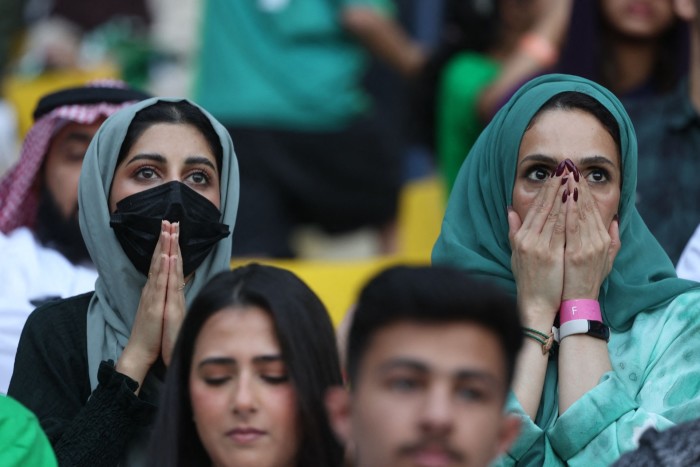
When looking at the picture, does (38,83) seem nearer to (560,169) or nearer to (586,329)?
(560,169)

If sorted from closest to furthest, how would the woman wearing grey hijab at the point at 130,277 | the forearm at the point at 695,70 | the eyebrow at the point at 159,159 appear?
the woman wearing grey hijab at the point at 130,277, the eyebrow at the point at 159,159, the forearm at the point at 695,70

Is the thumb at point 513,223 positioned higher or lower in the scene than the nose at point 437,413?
higher

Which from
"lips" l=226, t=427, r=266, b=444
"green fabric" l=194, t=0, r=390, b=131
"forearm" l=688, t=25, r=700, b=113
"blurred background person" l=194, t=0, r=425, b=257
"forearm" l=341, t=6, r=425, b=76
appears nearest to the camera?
"lips" l=226, t=427, r=266, b=444

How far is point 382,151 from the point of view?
890cm

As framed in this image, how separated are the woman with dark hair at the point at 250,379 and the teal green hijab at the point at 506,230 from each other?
0.85 m

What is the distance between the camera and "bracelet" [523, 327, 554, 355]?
16.2 feet

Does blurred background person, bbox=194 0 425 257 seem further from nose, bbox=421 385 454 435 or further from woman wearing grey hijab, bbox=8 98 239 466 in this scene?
nose, bbox=421 385 454 435

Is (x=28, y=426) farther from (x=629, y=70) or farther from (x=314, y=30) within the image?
(x=314, y=30)

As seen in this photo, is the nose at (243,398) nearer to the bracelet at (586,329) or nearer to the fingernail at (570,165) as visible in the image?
the bracelet at (586,329)

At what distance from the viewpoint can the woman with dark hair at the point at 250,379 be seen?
4262 millimetres

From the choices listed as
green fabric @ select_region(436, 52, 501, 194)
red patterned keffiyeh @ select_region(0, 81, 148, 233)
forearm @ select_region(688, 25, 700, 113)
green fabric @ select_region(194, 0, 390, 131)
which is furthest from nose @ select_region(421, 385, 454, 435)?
green fabric @ select_region(194, 0, 390, 131)

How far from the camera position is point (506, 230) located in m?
5.21

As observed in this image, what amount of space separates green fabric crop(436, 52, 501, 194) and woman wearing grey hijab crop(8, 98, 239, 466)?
8.94 feet

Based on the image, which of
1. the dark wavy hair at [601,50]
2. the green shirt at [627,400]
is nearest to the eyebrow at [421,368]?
the green shirt at [627,400]
